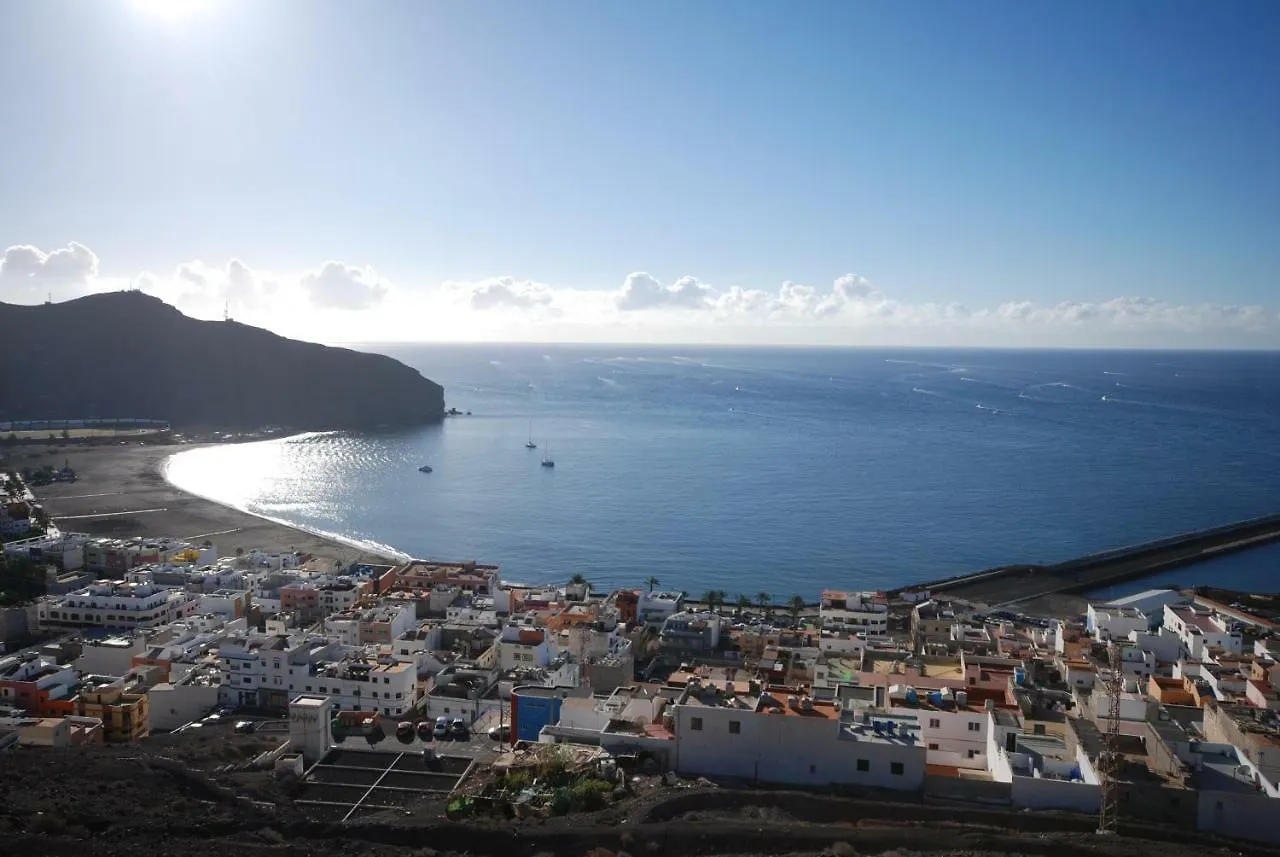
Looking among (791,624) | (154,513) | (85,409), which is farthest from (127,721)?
(85,409)

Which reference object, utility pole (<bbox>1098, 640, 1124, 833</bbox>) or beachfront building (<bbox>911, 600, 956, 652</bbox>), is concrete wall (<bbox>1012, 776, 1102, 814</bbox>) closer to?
utility pole (<bbox>1098, 640, 1124, 833</bbox>)

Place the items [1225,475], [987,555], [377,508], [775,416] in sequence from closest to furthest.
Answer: [987,555] → [377,508] → [1225,475] → [775,416]

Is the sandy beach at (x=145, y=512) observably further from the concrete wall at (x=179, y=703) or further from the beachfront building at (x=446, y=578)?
the concrete wall at (x=179, y=703)

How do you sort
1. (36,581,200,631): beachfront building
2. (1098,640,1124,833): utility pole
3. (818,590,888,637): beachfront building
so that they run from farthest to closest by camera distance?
(818,590,888,637): beachfront building < (36,581,200,631): beachfront building < (1098,640,1124,833): utility pole

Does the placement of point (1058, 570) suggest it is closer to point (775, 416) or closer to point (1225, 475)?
point (1225, 475)

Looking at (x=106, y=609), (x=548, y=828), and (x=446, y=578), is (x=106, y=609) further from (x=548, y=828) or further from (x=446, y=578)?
(x=548, y=828)

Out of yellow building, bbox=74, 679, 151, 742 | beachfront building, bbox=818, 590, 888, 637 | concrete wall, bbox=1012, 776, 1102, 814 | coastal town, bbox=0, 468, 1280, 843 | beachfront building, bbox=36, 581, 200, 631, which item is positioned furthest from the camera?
beachfront building, bbox=818, 590, 888, 637

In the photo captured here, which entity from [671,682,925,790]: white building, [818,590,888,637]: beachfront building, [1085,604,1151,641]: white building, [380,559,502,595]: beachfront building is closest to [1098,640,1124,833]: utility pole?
[671,682,925,790]: white building

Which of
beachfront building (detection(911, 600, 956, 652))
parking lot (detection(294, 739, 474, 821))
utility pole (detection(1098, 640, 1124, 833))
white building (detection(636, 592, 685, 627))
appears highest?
utility pole (detection(1098, 640, 1124, 833))
